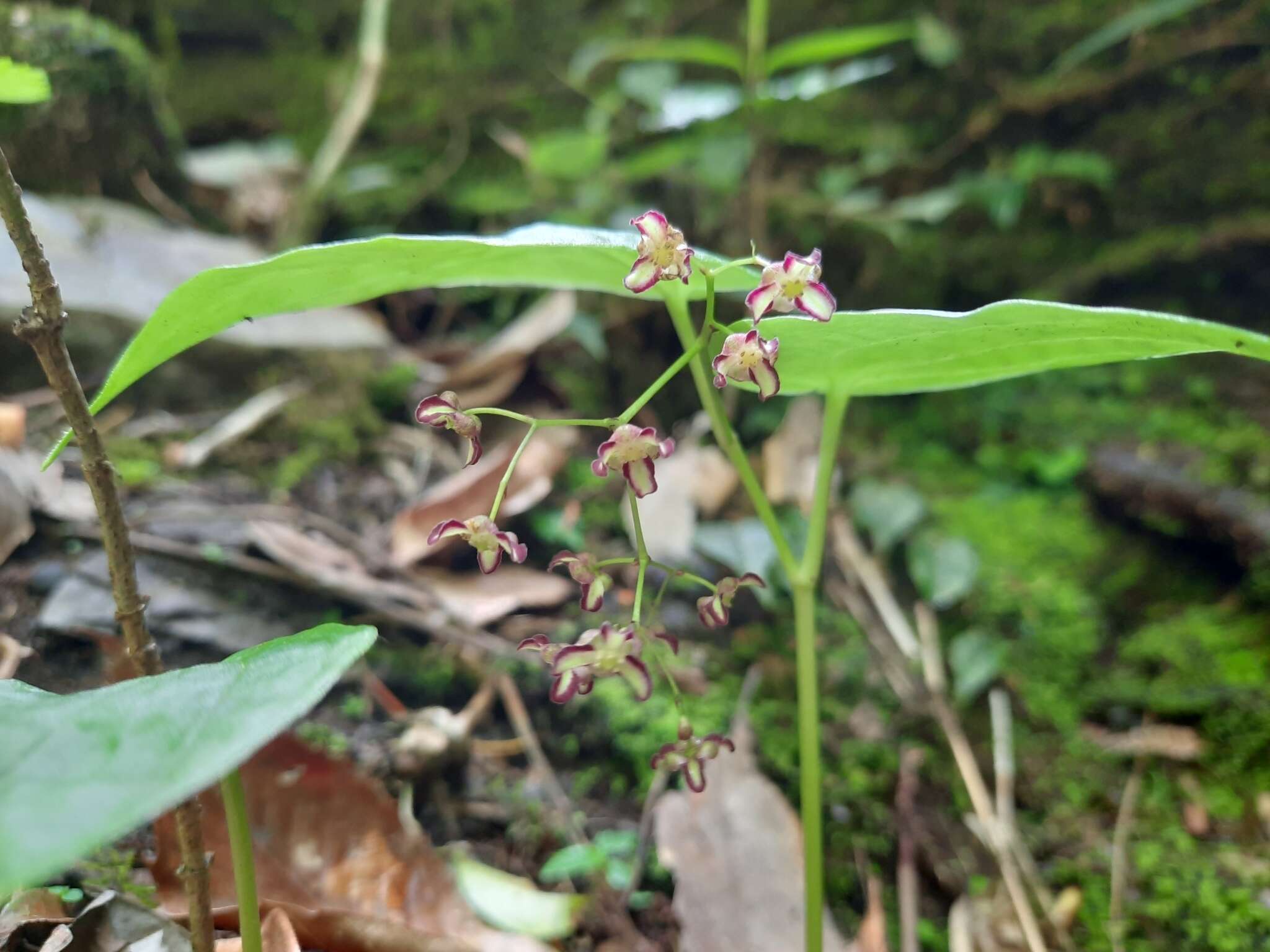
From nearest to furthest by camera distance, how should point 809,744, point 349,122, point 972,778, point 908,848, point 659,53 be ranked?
point 809,744 < point 908,848 < point 972,778 < point 659,53 < point 349,122

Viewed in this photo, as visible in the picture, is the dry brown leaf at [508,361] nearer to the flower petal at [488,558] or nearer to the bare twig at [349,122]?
the bare twig at [349,122]

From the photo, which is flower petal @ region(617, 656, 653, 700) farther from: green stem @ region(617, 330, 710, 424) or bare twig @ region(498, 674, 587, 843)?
bare twig @ region(498, 674, 587, 843)

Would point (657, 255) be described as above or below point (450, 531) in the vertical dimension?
above

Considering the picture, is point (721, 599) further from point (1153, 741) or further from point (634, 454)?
point (1153, 741)

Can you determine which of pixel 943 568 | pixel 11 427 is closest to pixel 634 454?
pixel 943 568

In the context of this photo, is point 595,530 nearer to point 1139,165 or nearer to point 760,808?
point 760,808

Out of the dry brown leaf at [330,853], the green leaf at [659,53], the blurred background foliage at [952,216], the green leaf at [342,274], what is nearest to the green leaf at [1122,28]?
the blurred background foliage at [952,216]

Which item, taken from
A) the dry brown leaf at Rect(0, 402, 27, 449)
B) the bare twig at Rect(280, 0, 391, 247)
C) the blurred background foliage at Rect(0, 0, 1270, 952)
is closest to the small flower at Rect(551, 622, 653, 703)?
the blurred background foliage at Rect(0, 0, 1270, 952)
